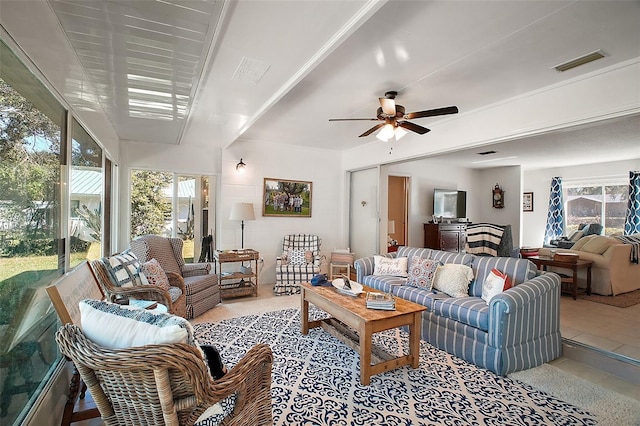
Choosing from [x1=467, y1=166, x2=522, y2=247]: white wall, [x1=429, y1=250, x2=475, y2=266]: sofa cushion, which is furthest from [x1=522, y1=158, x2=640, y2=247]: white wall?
[x1=429, y1=250, x2=475, y2=266]: sofa cushion

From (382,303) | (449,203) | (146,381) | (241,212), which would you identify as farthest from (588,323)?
(241,212)

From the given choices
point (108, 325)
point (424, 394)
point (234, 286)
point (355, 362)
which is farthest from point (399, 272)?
point (108, 325)

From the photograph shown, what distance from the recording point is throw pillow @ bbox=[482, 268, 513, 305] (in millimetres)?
2664

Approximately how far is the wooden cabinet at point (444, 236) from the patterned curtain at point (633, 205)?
131 inches

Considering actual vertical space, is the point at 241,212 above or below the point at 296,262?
above

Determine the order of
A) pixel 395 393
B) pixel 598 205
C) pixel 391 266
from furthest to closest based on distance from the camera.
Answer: pixel 598 205 → pixel 391 266 → pixel 395 393

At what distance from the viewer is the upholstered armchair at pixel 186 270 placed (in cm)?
354

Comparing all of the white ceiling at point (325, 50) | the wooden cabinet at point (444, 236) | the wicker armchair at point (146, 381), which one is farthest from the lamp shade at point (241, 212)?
the wooden cabinet at point (444, 236)

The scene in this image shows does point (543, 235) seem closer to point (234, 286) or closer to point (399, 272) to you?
point (399, 272)

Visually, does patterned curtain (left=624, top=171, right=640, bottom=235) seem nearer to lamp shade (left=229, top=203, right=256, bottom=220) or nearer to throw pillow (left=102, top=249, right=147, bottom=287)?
lamp shade (left=229, top=203, right=256, bottom=220)

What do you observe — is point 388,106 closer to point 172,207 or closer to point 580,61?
point 580,61

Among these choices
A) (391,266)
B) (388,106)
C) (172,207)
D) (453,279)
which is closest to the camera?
(388,106)

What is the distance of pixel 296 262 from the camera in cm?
496

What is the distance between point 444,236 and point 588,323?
145 inches
